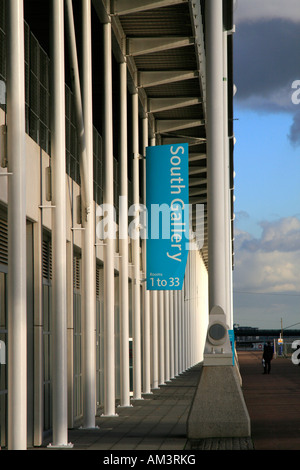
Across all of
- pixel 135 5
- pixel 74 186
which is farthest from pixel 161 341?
pixel 135 5

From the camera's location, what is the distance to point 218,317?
47.5 ft

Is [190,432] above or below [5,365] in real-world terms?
below

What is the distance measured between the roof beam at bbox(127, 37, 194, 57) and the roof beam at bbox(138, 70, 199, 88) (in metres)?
2.37

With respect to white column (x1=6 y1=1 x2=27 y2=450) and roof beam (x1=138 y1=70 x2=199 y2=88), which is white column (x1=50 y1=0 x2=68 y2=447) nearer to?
white column (x1=6 y1=1 x2=27 y2=450)

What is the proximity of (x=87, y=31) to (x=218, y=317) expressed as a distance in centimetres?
577

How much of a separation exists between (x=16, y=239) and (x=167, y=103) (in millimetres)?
17622

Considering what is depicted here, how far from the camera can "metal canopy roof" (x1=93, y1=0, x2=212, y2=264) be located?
67.3 feet

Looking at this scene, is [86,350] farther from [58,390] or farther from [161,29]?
[161,29]

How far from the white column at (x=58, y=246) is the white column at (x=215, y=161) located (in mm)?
3114

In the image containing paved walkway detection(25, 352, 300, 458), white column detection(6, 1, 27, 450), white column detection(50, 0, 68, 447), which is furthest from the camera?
paved walkway detection(25, 352, 300, 458)

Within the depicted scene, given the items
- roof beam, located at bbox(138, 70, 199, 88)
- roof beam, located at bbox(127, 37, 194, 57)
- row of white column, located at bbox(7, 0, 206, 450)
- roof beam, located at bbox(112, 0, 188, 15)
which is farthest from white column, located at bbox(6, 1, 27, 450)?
roof beam, located at bbox(138, 70, 199, 88)

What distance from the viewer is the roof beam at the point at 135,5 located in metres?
19.4
